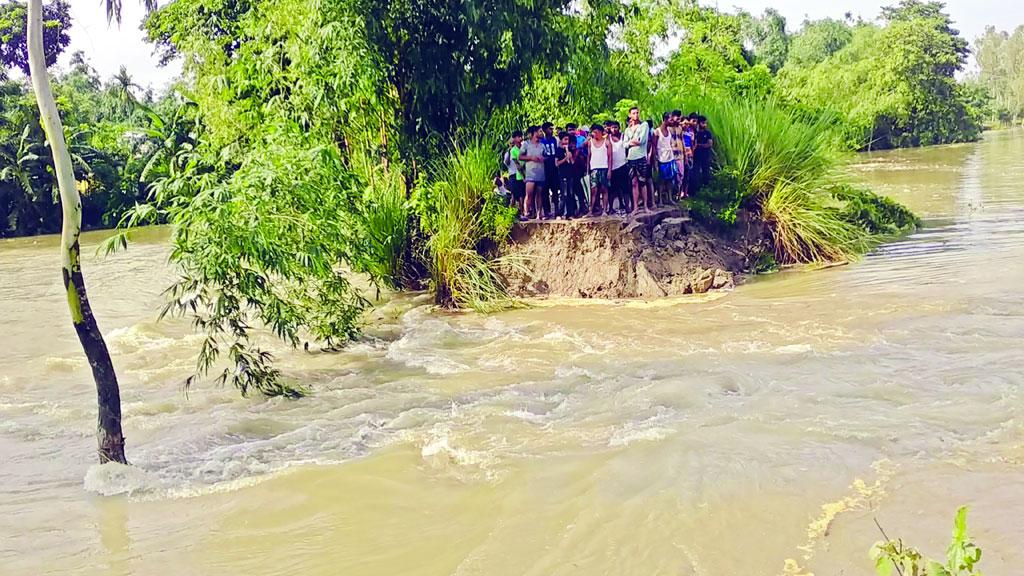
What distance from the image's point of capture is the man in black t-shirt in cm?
1175

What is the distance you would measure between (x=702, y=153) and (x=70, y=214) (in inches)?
339

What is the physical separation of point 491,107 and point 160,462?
730 centimetres

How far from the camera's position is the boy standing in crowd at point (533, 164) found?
10.9m

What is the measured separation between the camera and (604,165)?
36.0 ft

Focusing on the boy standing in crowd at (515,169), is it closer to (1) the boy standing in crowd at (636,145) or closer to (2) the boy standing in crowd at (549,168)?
(2) the boy standing in crowd at (549,168)

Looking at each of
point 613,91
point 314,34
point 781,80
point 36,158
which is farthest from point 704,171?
point 36,158

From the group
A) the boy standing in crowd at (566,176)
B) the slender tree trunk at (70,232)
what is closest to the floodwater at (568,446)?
the slender tree trunk at (70,232)

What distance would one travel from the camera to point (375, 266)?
11562 millimetres

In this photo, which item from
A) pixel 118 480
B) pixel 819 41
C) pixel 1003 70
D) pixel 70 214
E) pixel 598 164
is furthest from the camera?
pixel 1003 70

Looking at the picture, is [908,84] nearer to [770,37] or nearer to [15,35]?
[770,37]

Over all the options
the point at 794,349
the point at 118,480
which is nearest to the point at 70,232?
the point at 118,480

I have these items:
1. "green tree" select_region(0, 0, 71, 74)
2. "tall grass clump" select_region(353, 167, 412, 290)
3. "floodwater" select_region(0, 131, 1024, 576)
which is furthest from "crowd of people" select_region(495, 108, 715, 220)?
"green tree" select_region(0, 0, 71, 74)

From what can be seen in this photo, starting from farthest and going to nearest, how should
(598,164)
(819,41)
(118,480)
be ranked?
(819,41) < (598,164) < (118,480)

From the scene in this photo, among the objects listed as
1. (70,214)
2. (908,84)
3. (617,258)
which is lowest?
(617,258)
